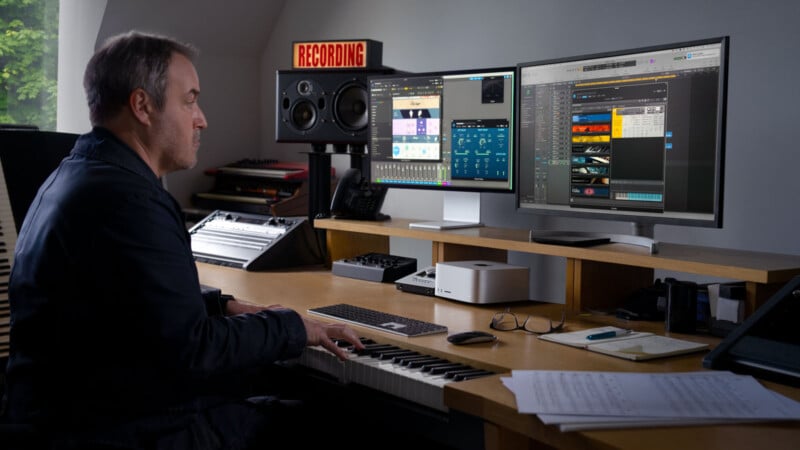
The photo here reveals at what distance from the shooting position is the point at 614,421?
1294 mm

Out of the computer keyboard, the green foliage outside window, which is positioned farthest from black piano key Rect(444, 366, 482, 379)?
the green foliage outside window

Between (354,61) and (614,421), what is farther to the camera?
(354,61)

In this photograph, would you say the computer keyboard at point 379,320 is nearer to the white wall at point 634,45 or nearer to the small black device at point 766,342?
the small black device at point 766,342

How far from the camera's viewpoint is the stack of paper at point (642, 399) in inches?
51.4

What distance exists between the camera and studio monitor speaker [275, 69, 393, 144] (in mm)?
3023

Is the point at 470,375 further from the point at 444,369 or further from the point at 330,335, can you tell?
the point at 330,335

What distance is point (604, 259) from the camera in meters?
2.08

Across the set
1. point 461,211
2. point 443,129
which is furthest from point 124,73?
point 461,211

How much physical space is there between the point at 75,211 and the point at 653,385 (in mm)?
1024

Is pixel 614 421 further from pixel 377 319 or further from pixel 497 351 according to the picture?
pixel 377 319

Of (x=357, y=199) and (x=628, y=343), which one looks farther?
(x=357, y=199)

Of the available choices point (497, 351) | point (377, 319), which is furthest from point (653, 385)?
point (377, 319)

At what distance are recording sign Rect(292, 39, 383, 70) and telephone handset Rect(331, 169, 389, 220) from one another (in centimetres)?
40

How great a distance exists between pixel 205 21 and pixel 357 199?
5.54 ft
